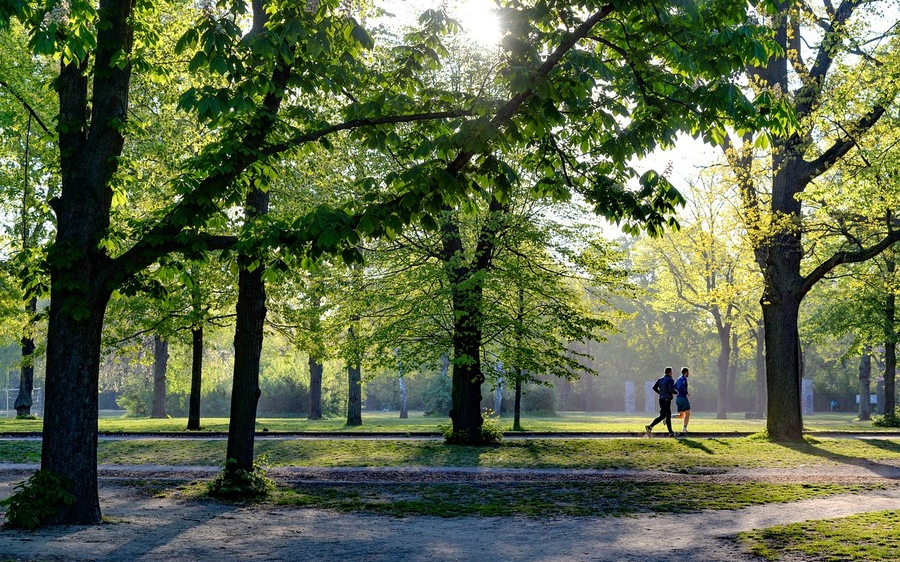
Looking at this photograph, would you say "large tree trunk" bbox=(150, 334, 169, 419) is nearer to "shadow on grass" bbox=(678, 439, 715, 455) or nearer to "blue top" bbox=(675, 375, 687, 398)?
"blue top" bbox=(675, 375, 687, 398)

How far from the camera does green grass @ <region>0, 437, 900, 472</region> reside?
56.6ft

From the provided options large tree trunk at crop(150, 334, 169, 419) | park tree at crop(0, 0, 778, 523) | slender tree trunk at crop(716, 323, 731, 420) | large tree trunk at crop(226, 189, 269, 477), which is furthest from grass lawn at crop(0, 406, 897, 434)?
slender tree trunk at crop(716, 323, 731, 420)

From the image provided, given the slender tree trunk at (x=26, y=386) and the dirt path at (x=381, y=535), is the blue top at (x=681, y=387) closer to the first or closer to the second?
the dirt path at (x=381, y=535)

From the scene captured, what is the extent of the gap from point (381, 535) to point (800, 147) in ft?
45.8

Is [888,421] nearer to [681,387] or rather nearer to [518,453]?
[681,387]

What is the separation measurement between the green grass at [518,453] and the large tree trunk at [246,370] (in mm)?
3671

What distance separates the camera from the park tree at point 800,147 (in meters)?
18.8

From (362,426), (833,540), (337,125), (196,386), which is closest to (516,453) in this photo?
(833,540)

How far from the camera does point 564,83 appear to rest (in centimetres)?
831

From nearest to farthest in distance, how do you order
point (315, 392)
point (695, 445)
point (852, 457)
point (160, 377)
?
point (852, 457) < point (695, 445) < point (315, 392) < point (160, 377)

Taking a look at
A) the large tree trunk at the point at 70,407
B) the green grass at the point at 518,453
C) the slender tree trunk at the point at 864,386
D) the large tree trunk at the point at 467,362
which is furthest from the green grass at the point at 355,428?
the large tree trunk at the point at 70,407

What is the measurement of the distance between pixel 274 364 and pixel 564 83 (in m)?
40.9

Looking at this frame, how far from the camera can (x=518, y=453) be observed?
1873cm

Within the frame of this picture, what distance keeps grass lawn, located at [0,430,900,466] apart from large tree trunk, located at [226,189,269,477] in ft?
9.02
